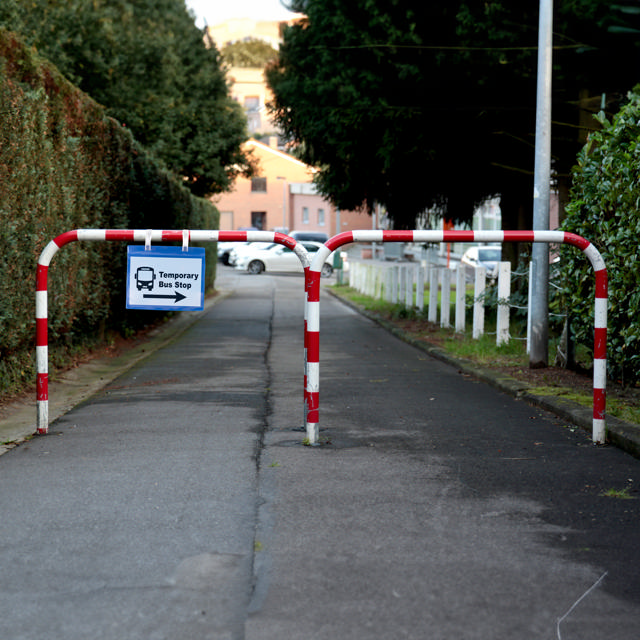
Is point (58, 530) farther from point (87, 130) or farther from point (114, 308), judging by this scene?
point (114, 308)

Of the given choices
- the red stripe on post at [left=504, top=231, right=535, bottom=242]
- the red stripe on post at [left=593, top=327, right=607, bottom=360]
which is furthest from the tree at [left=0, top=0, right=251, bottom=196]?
the red stripe on post at [left=593, top=327, right=607, bottom=360]

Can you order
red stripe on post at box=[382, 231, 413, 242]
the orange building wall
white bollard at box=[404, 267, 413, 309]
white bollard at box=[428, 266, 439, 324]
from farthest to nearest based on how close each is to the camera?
the orange building wall → white bollard at box=[404, 267, 413, 309] → white bollard at box=[428, 266, 439, 324] → red stripe on post at box=[382, 231, 413, 242]

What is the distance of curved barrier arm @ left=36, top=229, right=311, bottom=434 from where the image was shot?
732 cm

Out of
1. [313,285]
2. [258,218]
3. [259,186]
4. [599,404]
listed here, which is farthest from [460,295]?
[258,218]

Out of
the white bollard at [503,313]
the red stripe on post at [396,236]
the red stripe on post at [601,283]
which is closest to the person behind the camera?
the red stripe on post at [396,236]

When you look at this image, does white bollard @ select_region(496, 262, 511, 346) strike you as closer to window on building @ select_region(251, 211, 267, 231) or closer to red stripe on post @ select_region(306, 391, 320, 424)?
red stripe on post @ select_region(306, 391, 320, 424)

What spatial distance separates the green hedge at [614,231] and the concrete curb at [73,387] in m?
5.05

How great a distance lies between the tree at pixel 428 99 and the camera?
48.6 feet

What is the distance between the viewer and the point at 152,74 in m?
31.8

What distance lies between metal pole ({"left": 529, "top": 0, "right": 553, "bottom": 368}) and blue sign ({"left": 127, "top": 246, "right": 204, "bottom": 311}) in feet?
16.5

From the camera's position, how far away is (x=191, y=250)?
7785mm

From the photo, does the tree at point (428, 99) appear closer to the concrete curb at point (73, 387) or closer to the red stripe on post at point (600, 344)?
the concrete curb at point (73, 387)

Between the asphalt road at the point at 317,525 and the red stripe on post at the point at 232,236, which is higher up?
the red stripe on post at the point at 232,236

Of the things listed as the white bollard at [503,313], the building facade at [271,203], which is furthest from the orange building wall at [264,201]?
the white bollard at [503,313]
